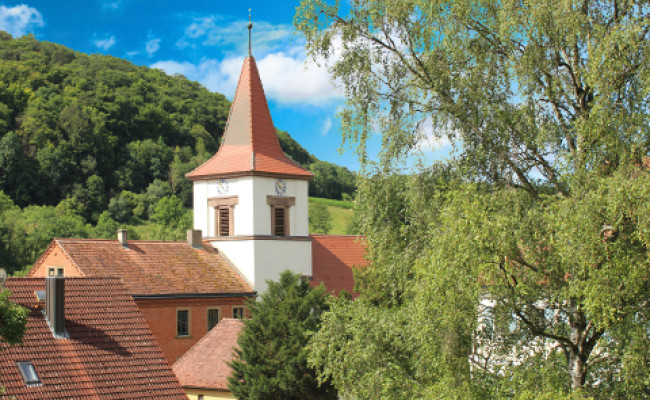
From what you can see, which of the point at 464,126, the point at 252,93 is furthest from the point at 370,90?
the point at 252,93

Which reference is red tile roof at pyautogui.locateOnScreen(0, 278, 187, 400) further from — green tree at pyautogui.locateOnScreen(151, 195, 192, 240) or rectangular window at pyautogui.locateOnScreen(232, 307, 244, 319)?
green tree at pyautogui.locateOnScreen(151, 195, 192, 240)

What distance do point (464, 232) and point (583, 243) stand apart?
6.52 feet

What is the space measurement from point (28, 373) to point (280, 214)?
82.0ft

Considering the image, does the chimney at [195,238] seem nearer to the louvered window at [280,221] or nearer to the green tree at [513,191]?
the louvered window at [280,221]

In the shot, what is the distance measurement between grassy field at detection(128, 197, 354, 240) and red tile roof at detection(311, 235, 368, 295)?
3691cm

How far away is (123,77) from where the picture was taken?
108 meters

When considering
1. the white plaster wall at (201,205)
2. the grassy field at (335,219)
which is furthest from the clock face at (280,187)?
the grassy field at (335,219)

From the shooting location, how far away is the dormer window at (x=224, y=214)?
4441cm

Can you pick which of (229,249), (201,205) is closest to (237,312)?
(229,249)

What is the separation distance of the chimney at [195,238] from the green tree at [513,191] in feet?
82.7

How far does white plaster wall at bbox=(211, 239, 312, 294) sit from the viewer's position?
43.0m

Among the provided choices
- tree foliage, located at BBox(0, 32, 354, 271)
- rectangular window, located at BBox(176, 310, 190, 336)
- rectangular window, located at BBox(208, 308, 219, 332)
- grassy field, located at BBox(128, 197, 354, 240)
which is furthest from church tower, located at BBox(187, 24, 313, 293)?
grassy field, located at BBox(128, 197, 354, 240)

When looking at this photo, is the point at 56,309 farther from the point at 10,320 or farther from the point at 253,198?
the point at 253,198

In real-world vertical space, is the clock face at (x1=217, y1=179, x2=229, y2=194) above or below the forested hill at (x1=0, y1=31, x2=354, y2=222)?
below
